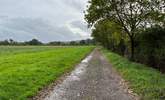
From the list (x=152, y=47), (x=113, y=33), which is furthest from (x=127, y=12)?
(x=113, y=33)

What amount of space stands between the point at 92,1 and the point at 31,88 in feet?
83.1

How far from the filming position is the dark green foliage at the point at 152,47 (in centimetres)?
3806

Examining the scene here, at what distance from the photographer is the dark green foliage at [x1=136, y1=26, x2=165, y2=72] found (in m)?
38.1

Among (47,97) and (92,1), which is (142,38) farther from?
(47,97)

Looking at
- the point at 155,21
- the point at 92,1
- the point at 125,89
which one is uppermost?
the point at 92,1

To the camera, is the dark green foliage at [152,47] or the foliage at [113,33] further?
the foliage at [113,33]

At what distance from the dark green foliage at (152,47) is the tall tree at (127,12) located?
136cm

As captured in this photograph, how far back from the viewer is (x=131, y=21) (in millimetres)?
40969

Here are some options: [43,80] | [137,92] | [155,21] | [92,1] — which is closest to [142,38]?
[155,21]

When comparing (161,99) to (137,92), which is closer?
(161,99)

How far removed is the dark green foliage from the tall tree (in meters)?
1.36

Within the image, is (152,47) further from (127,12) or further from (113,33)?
(113,33)

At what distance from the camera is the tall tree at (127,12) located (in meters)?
40.2

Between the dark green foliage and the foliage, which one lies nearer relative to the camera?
the dark green foliage
